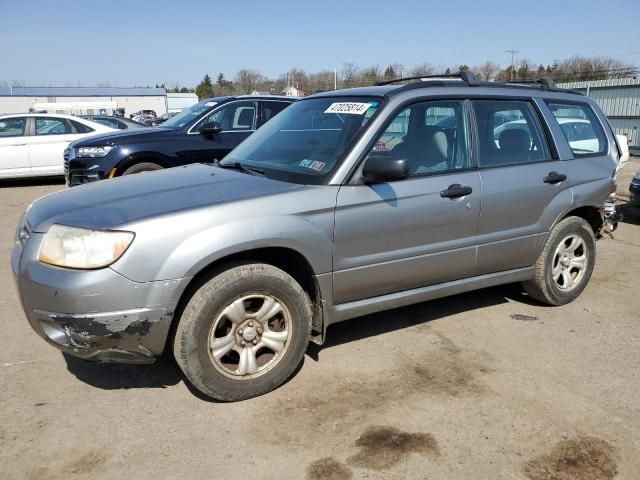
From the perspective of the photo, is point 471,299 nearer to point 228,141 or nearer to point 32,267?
point 32,267

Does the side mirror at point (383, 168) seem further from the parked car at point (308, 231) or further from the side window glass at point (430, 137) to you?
the side window glass at point (430, 137)

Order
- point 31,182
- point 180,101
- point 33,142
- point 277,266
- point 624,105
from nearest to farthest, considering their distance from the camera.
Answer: point 277,266, point 33,142, point 31,182, point 624,105, point 180,101

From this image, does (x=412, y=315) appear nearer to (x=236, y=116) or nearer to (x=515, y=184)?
(x=515, y=184)

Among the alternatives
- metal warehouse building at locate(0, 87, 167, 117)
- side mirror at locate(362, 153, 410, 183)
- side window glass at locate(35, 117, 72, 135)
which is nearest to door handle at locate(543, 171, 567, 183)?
side mirror at locate(362, 153, 410, 183)

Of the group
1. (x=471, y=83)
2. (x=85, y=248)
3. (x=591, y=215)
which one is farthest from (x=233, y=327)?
(x=591, y=215)

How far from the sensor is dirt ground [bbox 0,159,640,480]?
2.63m

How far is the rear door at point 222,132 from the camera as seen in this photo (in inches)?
309

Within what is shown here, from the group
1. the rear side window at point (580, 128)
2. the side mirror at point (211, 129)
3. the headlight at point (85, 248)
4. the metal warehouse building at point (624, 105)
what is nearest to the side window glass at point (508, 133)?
the rear side window at point (580, 128)

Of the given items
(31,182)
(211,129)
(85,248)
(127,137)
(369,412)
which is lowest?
(369,412)

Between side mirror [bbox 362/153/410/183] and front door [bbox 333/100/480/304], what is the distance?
0.32 ft

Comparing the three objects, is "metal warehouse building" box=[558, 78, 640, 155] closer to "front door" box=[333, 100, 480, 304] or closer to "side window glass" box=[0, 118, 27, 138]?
"side window glass" box=[0, 118, 27, 138]

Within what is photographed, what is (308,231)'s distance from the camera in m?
3.20

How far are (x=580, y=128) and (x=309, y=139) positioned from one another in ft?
8.70

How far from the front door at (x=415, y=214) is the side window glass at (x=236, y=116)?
15.9ft
